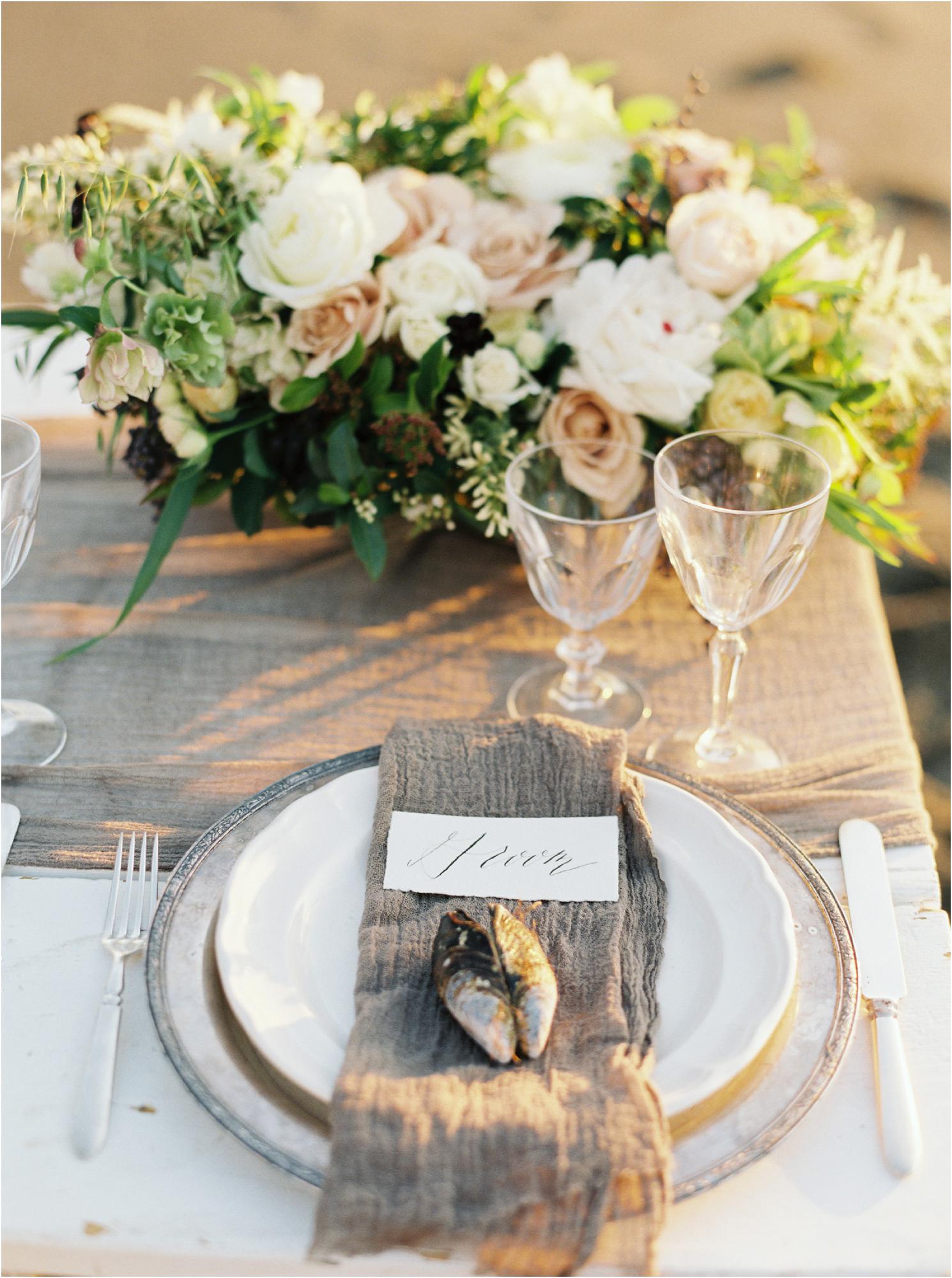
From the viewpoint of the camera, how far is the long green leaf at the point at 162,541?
3.34ft

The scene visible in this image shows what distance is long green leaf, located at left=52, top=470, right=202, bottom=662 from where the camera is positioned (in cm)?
102

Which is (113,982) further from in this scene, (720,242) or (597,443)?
(720,242)

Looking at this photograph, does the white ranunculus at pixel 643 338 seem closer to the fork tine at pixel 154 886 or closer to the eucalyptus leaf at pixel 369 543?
the eucalyptus leaf at pixel 369 543

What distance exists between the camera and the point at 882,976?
69 centimetres

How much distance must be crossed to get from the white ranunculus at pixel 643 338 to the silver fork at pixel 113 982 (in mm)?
553

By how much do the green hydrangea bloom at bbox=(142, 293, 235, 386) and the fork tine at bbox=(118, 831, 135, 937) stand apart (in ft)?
1.28

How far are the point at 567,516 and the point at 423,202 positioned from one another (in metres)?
0.39

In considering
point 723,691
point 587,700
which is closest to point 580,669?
point 587,700

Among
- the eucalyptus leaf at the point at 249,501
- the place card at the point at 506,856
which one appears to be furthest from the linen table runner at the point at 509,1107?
the eucalyptus leaf at the point at 249,501

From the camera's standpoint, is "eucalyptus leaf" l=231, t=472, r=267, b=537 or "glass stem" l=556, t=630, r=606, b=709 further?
"eucalyptus leaf" l=231, t=472, r=267, b=537

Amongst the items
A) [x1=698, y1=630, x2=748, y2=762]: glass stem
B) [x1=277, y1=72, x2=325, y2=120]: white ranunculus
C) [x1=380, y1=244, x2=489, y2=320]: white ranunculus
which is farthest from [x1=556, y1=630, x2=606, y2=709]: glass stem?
[x1=277, y1=72, x2=325, y2=120]: white ranunculus

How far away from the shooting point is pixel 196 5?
4188mm

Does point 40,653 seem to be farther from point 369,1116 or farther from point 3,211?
point 369,1116

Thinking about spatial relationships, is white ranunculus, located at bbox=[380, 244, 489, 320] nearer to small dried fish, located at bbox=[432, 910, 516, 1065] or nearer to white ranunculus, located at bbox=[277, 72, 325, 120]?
white ranunculus, located at bbox=[277, 72, 325, 120]
